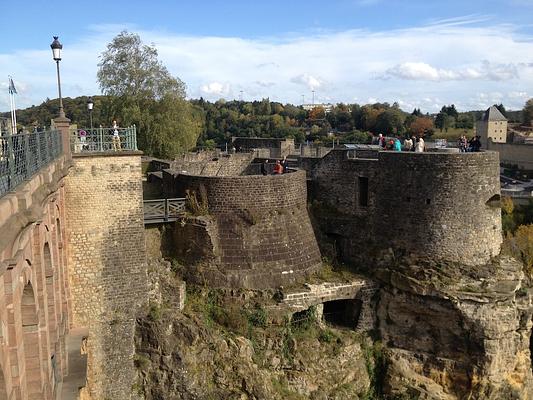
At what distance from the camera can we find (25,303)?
7656mm

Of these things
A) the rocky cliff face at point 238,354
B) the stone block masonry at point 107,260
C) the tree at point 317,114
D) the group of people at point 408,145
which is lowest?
the rocky cliff face at point 238,354

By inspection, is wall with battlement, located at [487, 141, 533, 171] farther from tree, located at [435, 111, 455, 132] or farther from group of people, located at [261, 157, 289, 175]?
group of people, located at [261, 157, 289, 175]

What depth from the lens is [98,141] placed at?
14.7 metres

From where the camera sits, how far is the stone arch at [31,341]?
7657 millimetres

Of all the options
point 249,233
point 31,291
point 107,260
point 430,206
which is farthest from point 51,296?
point 430,206

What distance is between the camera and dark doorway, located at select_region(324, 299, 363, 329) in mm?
18406

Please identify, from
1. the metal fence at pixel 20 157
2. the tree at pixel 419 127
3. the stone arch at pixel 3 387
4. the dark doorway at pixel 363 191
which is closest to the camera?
the stone arch at pixel 3 387

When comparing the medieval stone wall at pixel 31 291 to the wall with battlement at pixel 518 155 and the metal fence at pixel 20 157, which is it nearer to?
the metal fence at pixel 20 157

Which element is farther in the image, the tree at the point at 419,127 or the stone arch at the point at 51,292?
the tree at the point at 419,127

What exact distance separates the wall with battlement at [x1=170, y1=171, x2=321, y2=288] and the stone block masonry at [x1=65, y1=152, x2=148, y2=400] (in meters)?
2.28

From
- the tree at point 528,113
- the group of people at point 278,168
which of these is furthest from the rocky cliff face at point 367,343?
the tree at point 528,113

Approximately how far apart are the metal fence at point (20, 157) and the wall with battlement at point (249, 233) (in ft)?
22.9

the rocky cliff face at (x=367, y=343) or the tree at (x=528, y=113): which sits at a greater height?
the tree at (x=528, y=113)

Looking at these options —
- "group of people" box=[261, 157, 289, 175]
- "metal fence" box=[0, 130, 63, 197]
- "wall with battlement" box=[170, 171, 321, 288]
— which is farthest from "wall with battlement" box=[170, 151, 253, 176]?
"metal fence" box=[0, 130, 63, 197]
